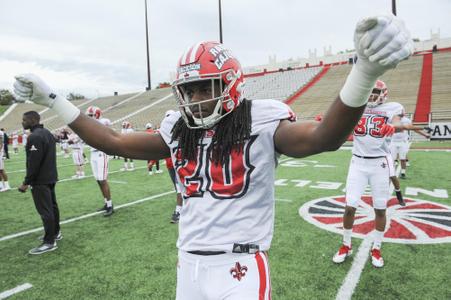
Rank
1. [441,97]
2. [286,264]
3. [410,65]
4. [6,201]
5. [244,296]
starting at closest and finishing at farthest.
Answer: [244,296] < [286,264] < [6,201] < [441,97] < [410,65]

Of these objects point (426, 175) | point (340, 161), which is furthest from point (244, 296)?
point (340, 161)

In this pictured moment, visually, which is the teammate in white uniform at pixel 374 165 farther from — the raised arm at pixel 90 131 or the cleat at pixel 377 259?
the raised arm at pixel 90 131

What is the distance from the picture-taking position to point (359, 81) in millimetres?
1204

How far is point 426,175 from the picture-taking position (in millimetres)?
9367

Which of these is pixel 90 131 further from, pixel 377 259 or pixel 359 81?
pixel 377 259

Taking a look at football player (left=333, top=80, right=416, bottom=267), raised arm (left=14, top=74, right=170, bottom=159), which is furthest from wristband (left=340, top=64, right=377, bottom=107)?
football player (left=333, top=80, right=416, bottom=267)

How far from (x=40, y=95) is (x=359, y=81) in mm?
1699

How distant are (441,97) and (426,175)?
2002 centimetres

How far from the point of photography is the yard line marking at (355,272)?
10.8 feet

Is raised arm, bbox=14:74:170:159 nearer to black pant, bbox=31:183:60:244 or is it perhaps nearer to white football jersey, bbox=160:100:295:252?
white football jersey, bbox=160:100:295:252

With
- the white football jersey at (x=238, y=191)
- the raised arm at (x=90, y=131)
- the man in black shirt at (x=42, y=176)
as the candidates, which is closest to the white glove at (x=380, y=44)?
the white football jersey at (x=238, y=191)

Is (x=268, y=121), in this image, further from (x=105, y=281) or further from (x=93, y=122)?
(x=105, y=281)

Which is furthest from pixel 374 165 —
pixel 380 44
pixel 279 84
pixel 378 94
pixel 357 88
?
pixel 279 84

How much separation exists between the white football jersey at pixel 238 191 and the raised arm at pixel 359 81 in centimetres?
17
